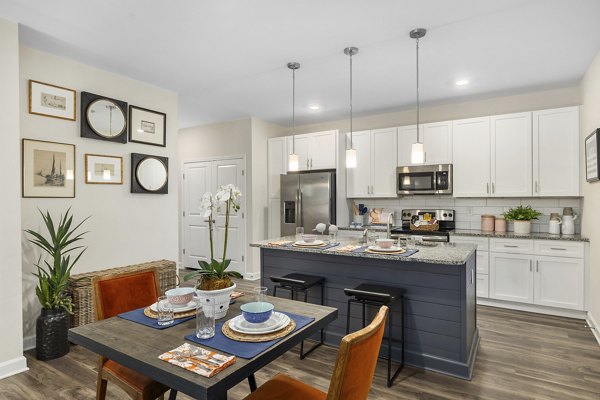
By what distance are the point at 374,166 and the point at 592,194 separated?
8.39 feet

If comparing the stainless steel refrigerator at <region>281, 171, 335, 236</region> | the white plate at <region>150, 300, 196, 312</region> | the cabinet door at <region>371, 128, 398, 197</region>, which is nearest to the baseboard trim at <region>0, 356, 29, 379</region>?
the white plate at <region>150, 300, 196, 312</region>

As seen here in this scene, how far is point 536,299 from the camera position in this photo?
387 cm

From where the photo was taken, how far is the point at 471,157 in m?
4.47

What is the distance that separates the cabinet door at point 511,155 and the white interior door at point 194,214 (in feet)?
14.9

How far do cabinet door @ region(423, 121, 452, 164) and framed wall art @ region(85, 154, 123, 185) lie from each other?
3925 millimetres

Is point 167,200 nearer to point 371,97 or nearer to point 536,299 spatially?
point 371,97

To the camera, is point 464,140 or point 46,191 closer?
point 46,191

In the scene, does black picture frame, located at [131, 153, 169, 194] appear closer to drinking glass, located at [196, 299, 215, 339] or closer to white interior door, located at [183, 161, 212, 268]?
white interior door, located at [183, 161, 212, 268]

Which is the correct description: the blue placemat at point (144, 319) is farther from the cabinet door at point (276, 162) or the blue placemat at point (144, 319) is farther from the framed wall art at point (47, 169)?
the cabinet door at point (276, 162)

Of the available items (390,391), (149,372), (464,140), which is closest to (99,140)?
(149,372)

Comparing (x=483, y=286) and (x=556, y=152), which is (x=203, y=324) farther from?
(x=556, y=152)

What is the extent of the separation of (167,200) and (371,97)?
2993 millimetres

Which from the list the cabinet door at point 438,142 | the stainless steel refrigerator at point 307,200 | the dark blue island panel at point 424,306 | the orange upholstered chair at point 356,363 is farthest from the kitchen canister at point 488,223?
the orange upholstered chair at point 356,363

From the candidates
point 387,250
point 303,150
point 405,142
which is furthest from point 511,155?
point 303,150
